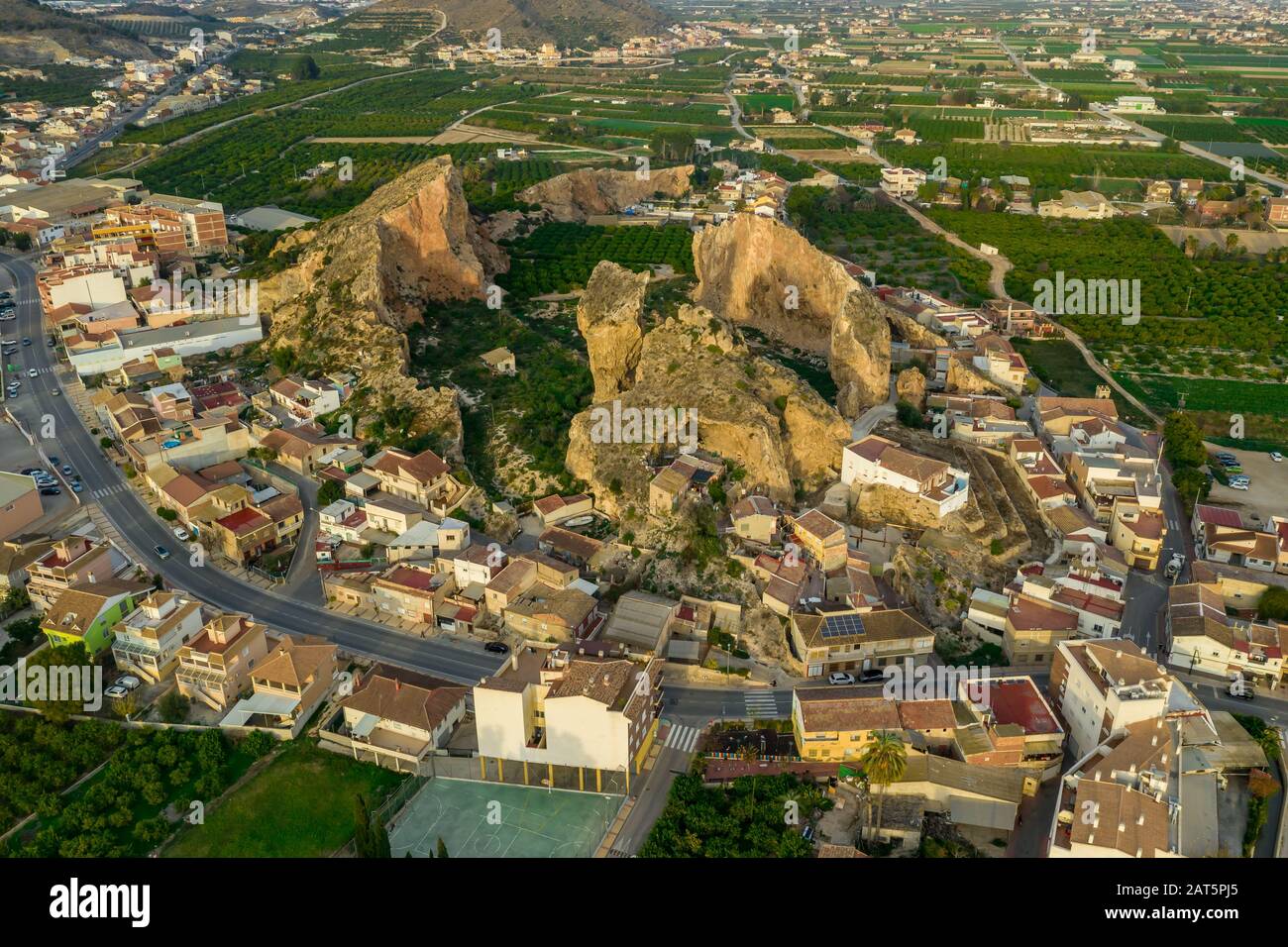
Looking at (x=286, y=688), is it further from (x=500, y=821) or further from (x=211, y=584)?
(x=500, y=821)

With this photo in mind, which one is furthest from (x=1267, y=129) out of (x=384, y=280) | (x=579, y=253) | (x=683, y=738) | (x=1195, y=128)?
(x=683, y=738)

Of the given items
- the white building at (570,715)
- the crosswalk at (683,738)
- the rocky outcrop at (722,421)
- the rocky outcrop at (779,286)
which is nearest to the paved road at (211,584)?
the white building at (570,715)

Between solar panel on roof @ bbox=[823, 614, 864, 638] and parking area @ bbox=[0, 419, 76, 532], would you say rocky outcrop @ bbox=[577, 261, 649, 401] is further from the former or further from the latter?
parking area @ bbox=[0, 419, 76, 532]

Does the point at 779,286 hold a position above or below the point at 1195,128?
below

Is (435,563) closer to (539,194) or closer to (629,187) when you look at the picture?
(539,194)

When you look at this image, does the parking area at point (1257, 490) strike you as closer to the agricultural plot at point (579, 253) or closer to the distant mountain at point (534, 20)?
→ the agricultural plot at point (579, 253)

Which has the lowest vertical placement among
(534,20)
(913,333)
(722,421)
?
(913,333)

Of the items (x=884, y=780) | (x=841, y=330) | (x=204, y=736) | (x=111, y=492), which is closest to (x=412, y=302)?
(x=111, y=492)
